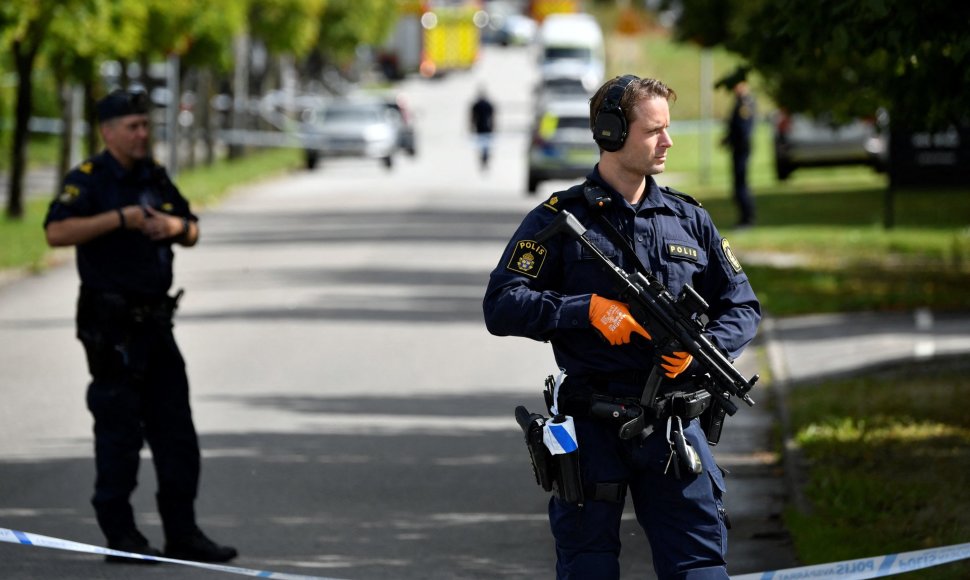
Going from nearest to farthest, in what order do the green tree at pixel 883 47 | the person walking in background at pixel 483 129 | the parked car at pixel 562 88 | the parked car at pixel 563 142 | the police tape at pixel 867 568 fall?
the police tape at pixel 867 568 < the green tree at pixel 883 47 < the parked car at pixel 563 142 < the person walking in background at pixel 483 129 < the parked car at pixel 562 88

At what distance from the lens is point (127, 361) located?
7883 millimetres

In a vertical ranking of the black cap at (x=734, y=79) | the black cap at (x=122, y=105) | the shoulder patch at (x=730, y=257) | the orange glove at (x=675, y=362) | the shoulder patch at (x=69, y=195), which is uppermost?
the black cap at (x=734, y=79)

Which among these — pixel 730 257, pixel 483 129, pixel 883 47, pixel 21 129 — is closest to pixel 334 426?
pixel 883 47

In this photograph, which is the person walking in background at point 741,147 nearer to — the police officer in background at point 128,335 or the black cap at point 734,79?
the black cap at point 734,79

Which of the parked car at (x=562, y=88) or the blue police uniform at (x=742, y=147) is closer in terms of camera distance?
the blue police uniform at (x=742, y=147)

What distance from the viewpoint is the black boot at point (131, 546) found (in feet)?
25.7

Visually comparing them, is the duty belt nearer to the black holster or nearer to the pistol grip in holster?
the pistol grip in holster

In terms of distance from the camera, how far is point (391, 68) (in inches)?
3538

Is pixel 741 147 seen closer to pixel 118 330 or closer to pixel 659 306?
pixel 118 330

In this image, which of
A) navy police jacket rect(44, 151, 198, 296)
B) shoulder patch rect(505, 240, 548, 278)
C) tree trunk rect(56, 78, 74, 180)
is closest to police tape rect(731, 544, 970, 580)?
shoulder patch rect(505, 240, 548, 278)

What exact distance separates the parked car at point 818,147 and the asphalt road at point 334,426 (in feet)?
35.2

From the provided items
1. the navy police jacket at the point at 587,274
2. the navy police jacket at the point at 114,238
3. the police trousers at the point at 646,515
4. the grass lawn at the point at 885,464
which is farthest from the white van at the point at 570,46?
the police trousers at the point at 646,515

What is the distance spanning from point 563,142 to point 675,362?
90.5 feet

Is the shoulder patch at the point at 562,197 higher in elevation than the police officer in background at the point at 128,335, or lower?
higher
